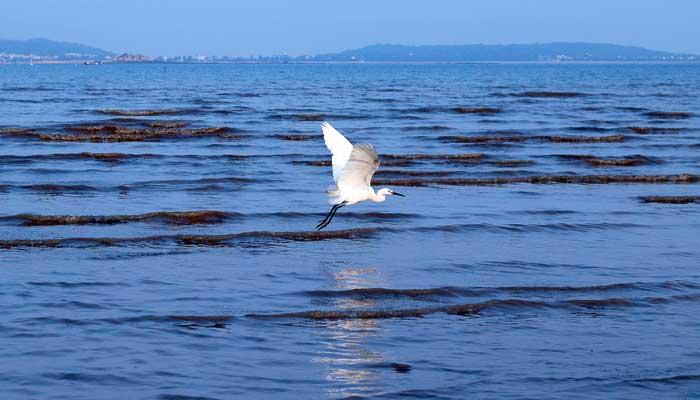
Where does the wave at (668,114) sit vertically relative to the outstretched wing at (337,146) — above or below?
below

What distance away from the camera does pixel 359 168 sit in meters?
12.5

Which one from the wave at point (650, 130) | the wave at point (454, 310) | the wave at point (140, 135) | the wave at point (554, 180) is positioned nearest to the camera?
the wave at point (454, 310)

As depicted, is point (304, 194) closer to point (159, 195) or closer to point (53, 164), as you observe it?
point (159, 195)

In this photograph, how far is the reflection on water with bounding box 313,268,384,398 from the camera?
8062mm

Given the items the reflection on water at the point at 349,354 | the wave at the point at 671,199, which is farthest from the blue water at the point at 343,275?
the wave at the point at 671,199

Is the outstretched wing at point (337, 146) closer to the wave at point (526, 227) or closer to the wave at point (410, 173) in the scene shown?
the wave at point (526, 227)

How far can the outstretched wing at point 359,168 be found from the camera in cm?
1170

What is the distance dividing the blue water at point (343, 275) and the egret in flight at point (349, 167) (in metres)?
0.68

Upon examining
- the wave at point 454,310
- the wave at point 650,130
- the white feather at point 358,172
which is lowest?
the wave at point 454,310

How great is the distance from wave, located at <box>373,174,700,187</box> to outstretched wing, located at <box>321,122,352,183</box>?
7.50 metres

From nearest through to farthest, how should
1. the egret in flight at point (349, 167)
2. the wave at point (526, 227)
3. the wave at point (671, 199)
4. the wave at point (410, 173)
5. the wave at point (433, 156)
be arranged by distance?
1. the egret in flight at point (349, 167)
2. the wave at point (526, 227)
3. the wave at point (671, 199)
4. the wave at point (410, 173)
5. the wave at point (433, 156)

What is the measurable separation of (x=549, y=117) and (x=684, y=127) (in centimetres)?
561

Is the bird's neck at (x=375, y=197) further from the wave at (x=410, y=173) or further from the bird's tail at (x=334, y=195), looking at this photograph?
the wave at (x=410, y=173)

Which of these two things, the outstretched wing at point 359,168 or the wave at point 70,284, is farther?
the outstretched wing at point 359,168
